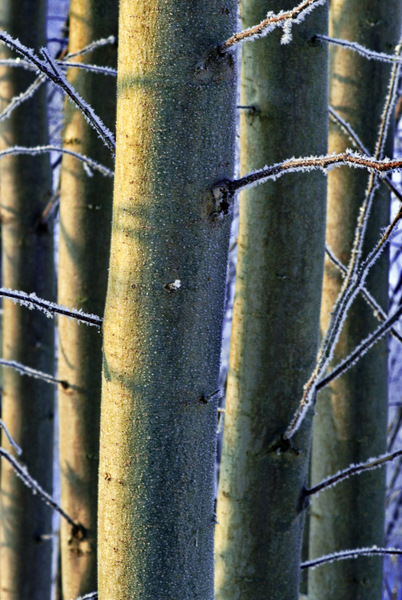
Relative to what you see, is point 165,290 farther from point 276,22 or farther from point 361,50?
point 361,50

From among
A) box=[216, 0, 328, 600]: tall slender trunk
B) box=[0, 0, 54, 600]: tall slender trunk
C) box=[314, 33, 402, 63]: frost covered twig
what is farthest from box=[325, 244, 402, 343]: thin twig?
box=[0, 0, 54, 600]: tall slender trunk

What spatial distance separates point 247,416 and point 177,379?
53cm

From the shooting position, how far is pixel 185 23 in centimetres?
69

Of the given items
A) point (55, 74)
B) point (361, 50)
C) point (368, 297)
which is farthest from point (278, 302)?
point (55, 74)

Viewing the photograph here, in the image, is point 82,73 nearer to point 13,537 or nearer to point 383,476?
point 383,476

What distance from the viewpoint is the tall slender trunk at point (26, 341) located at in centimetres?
247

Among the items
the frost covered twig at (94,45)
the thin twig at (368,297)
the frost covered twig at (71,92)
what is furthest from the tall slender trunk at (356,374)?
the frost covered twig at (71,92)

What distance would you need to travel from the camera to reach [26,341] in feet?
8.27

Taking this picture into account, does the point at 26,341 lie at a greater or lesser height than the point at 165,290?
greater

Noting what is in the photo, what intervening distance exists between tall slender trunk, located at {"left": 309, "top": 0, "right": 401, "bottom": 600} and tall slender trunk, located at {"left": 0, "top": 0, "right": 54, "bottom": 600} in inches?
47.1

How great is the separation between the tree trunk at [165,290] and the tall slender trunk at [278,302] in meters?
0.44

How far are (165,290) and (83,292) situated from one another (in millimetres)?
1110

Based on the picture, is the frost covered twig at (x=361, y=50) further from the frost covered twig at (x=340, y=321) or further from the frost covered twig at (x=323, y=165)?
the frost covered twig at (x=323, y=165)

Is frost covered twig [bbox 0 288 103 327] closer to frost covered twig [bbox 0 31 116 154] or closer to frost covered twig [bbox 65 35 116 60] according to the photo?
frost covered twig [bbox 0 31 116 154]
